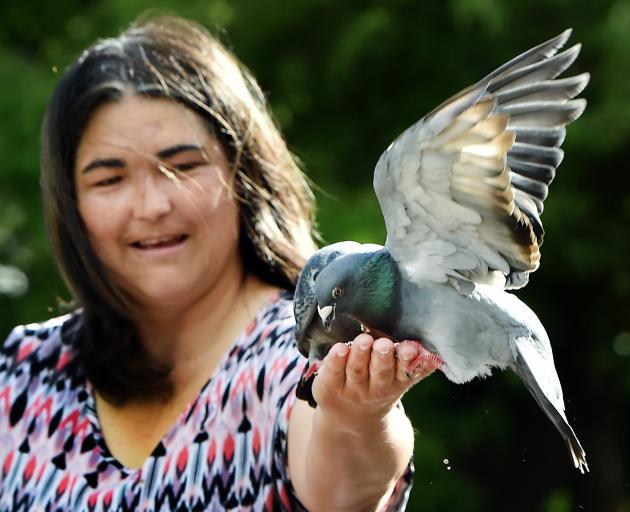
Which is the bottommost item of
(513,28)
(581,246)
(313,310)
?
(581,246)

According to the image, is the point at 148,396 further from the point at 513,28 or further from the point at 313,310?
the point at 513,28

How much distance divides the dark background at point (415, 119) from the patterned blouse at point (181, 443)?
193 centimetres

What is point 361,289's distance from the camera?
5.78 ft

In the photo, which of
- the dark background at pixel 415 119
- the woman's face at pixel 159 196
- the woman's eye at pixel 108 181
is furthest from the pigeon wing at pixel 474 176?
the dark background at pixel 415 119

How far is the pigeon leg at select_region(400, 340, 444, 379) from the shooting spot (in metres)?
1.69

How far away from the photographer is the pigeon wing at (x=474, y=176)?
5.30 feet

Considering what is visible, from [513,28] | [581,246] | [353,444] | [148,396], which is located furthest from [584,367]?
[353,444]

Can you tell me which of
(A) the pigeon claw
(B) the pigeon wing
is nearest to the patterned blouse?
(A) the pigeon claw

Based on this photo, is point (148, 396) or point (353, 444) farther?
point (148, 396)

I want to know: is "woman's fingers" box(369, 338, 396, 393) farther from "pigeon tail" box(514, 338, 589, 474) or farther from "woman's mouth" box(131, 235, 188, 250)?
"woman's mouth" box(131, 235, 188, 250)

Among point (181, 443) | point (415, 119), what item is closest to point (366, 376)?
point (181, 443)

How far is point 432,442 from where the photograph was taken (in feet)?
A: 16.1

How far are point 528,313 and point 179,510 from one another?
893mm

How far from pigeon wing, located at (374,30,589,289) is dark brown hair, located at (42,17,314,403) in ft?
2.90
